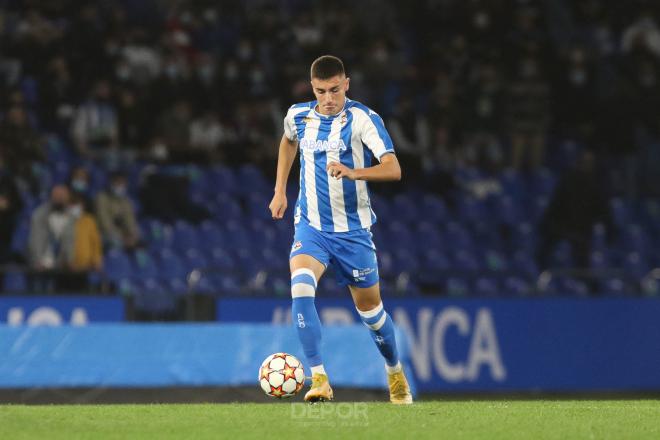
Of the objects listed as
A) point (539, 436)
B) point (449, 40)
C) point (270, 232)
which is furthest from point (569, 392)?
point (539, 436)

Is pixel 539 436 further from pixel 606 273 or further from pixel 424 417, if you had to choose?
pixel 606 273

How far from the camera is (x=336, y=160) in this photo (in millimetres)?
8617

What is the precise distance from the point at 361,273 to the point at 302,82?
396 inches

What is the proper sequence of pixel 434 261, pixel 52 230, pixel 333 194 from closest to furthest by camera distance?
pixel 333 194 → pixel 52 230 → pixel 434 261

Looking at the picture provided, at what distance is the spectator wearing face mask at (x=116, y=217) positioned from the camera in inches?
623

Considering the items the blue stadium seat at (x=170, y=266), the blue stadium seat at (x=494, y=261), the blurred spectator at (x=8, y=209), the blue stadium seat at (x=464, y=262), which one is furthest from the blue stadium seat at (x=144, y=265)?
the blue stadium seat at (x=494, y=261)

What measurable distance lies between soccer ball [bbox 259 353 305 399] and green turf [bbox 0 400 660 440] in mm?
139

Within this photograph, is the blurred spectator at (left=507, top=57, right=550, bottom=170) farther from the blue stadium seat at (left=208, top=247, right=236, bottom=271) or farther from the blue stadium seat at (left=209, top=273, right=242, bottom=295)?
the blue stadium seat at (left=209, top=273, right=242, bottom=295)

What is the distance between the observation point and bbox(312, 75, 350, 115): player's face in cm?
849

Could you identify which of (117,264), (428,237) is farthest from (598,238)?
(117,264)

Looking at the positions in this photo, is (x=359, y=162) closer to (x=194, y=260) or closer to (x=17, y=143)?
(x=194, y=260)

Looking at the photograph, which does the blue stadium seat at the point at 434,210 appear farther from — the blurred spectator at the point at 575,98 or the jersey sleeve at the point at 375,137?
the jersey sleeve at the point at 375,137

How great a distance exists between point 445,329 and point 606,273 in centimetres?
216

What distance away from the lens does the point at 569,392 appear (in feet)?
51.4
